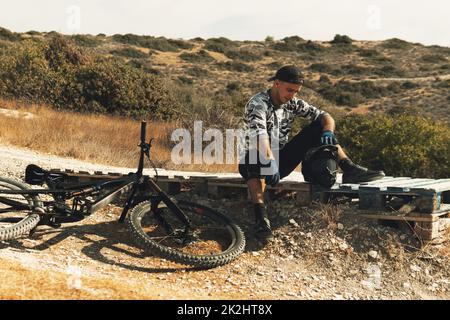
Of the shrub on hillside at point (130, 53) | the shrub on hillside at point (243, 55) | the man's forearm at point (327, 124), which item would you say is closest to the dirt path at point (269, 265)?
the man's forearm at point (327, 124)

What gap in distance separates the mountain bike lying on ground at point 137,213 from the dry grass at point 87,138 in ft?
19.8

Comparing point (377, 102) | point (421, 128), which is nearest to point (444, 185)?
point (421, 128)

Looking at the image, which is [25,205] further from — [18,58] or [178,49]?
[178,49]

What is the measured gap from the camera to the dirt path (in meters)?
5.20

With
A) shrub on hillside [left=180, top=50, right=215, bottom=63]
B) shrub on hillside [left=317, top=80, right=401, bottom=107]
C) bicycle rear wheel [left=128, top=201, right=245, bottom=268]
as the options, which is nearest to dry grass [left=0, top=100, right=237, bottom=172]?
bicycle rear wheel [left=128, top=201, right=245, bottom=268]

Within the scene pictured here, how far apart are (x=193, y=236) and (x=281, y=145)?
159cm

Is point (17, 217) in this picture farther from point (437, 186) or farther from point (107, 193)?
point (437, 186)

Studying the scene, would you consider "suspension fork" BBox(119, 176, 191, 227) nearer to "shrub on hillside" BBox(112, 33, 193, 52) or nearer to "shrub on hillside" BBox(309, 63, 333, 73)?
"shrub on hillside" BBox(309, 63, 333, 73)

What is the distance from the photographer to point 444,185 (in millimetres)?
6781

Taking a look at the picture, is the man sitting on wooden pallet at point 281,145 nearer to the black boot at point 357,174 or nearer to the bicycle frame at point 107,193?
the black boot at point 357,174

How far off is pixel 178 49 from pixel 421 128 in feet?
116

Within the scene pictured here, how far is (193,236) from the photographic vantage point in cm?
635

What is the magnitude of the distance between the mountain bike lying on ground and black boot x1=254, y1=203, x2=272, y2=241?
19cm

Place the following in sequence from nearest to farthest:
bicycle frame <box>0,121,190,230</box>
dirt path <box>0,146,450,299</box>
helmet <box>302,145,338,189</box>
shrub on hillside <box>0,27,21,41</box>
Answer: dirt path <box>0,146,450,299</box> < bicycle frame <box>0,121,190,230</box> < helmet <box>302,145,338,189</box> < shrub on hillside <box>0,27,21,41</box>
